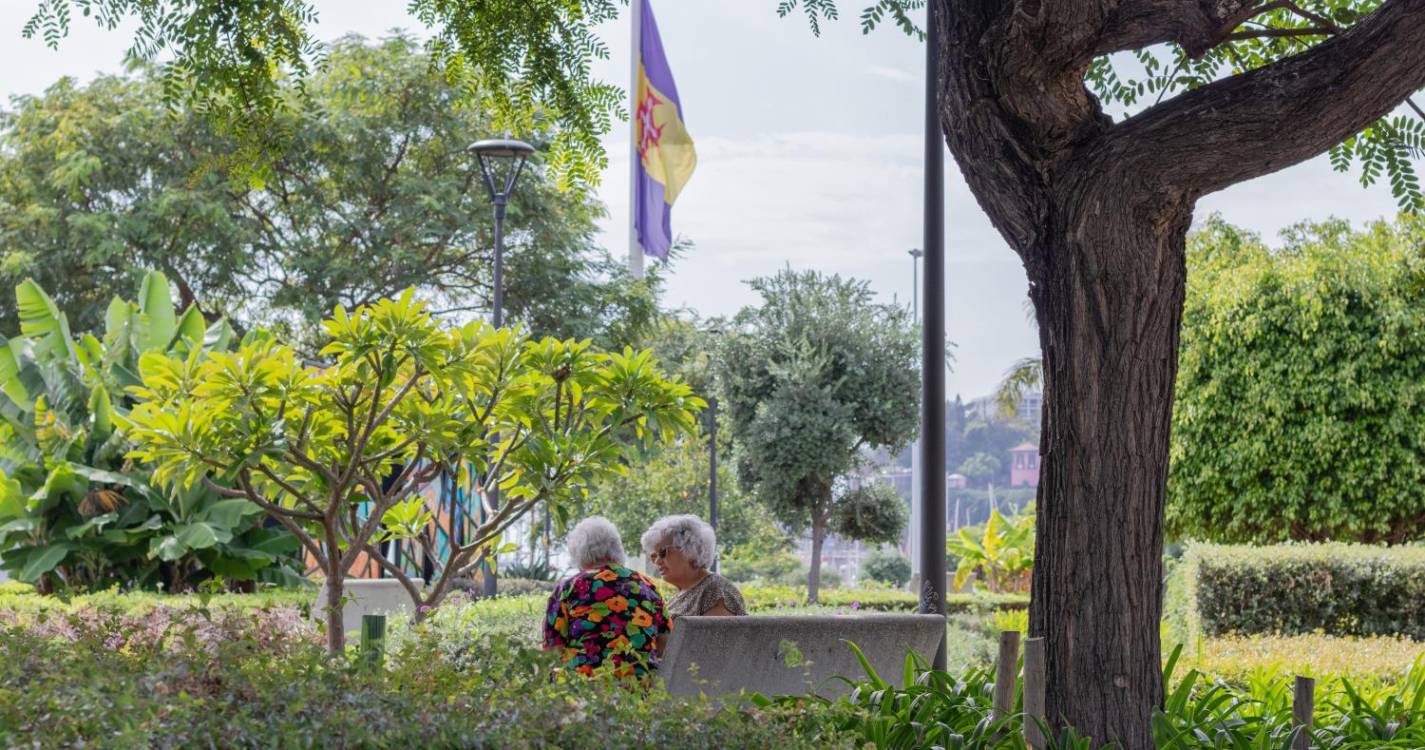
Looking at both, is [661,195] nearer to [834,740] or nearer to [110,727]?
[834,740]

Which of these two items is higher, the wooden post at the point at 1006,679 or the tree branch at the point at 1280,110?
the tree branch at the point at 1280,110

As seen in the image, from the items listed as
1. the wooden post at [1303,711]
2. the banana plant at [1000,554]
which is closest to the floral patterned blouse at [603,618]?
the wooden post at [1303,711]

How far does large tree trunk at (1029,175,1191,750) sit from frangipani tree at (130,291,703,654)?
268cm

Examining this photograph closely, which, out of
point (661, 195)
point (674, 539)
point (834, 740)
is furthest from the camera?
point (661, 195)

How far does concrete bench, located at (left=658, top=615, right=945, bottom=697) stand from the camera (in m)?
5.90

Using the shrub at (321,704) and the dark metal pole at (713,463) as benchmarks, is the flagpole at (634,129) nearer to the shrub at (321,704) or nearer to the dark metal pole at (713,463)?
the dark metal pole at (713,463)

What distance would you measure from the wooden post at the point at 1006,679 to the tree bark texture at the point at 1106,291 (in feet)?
0.82

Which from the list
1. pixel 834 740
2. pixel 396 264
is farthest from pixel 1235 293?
pixel 834 740

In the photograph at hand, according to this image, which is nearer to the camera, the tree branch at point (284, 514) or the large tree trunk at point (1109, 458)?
the large tree trunk at point (1109, 458)

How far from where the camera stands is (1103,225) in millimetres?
5359

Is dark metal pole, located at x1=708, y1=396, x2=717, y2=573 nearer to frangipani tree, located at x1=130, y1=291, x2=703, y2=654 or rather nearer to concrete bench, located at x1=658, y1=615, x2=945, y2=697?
frangipani tree, located at x1=130, y1=291, x2=703, y2=654

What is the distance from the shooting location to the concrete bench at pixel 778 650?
19.4ft

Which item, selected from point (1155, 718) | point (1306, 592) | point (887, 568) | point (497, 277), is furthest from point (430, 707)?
point (887, 568)

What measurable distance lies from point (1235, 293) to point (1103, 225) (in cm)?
1789
